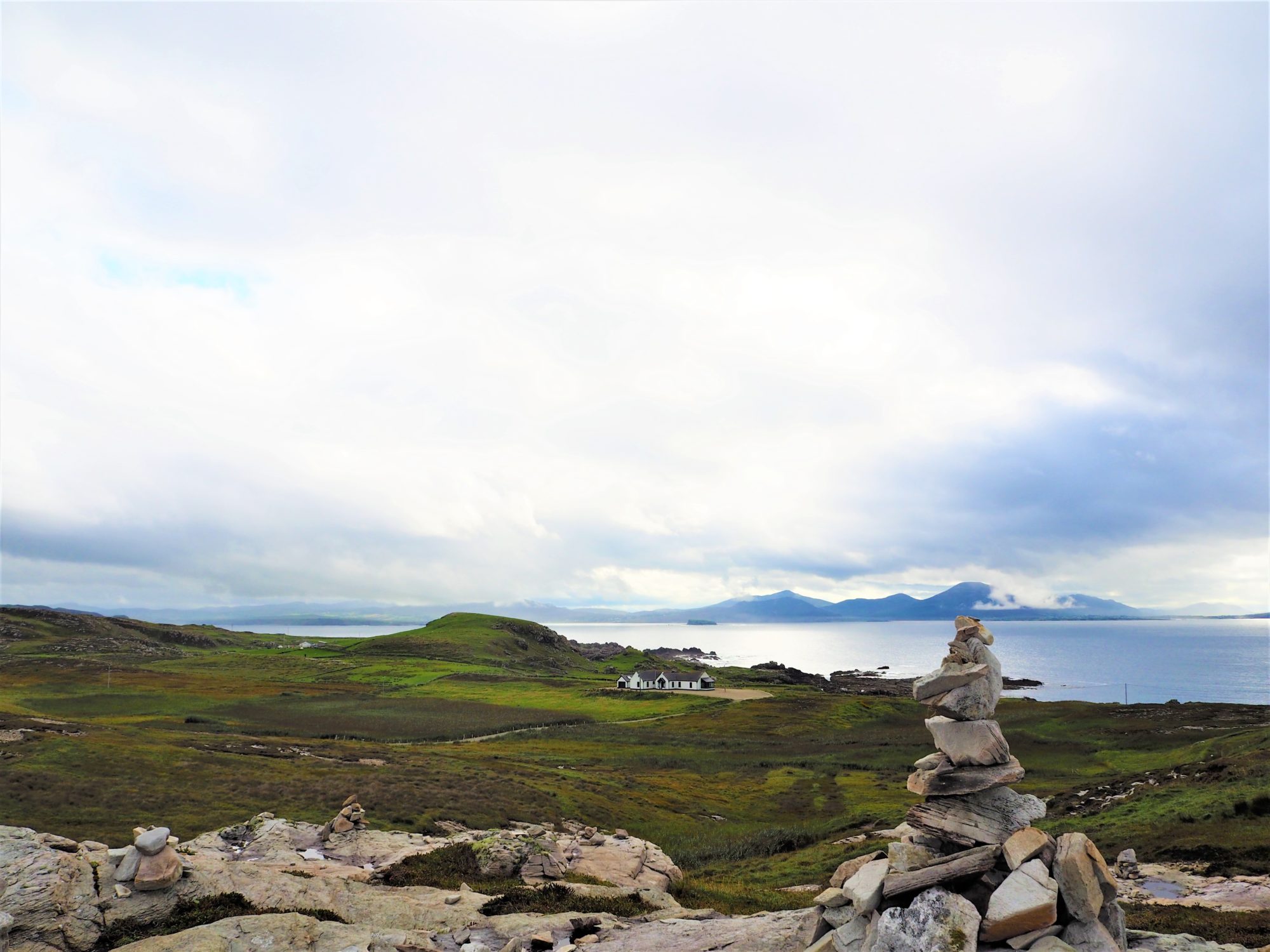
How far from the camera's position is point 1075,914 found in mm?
Answer: 14344

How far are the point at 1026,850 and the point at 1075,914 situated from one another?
1340 millimetres

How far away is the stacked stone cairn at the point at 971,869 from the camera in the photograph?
560 inches

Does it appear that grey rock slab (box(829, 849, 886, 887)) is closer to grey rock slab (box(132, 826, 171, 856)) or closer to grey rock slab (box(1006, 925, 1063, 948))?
grey rock slab (box(1006, 925, 1063, 948))

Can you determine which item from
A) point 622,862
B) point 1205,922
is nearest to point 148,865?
point 622,862

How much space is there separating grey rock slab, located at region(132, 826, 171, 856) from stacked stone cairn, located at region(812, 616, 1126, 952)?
1702 centimetres

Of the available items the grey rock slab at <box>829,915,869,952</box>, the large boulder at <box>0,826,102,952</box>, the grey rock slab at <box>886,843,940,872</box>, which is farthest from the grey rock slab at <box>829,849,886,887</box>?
the large boulder at <box>0,826,102,952</box>

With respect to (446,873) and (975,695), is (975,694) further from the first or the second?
(446,873)

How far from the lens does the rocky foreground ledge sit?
15.7 meters

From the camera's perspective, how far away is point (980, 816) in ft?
56.1

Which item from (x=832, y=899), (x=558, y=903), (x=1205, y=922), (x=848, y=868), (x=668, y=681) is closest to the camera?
(x=832, y=899)

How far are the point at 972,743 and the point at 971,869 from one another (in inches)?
118

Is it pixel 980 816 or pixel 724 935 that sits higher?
pixel 980 816

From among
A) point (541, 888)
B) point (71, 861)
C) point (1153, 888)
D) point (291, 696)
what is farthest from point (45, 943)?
point (291, 696)

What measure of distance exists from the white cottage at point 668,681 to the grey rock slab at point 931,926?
508ft
